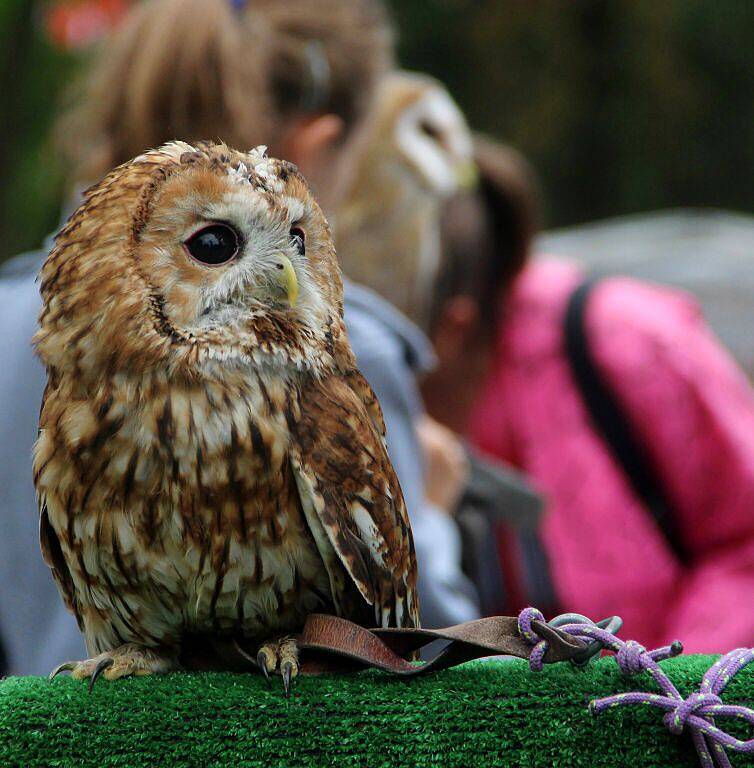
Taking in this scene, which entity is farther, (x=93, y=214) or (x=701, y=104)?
(x=701, y=104)

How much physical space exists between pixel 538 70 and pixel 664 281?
4948 millimetres

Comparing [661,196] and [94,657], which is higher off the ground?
[94,657]

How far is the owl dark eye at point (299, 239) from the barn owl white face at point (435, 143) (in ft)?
5.55

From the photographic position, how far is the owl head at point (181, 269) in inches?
43.9

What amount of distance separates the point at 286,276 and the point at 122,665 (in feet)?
1.52

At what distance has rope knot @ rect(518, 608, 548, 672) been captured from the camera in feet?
3.60

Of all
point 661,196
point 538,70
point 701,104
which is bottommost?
point 661,196

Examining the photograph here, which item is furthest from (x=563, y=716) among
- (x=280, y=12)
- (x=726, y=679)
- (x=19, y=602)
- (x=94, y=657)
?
(x=280, y=12)

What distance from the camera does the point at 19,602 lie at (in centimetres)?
172

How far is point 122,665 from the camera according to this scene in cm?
117

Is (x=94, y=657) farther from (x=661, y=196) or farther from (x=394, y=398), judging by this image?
(x=661, y=196)

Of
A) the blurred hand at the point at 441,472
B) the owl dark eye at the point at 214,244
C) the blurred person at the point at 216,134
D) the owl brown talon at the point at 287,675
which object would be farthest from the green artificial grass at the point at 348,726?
the blurred hand at the point at 441,472

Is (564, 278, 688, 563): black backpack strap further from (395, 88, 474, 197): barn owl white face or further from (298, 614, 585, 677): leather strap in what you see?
(298, 614, 585, 677): leather strap

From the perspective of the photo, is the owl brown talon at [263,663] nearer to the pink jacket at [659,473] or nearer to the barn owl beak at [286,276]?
the barn owl beak at [286,276]
